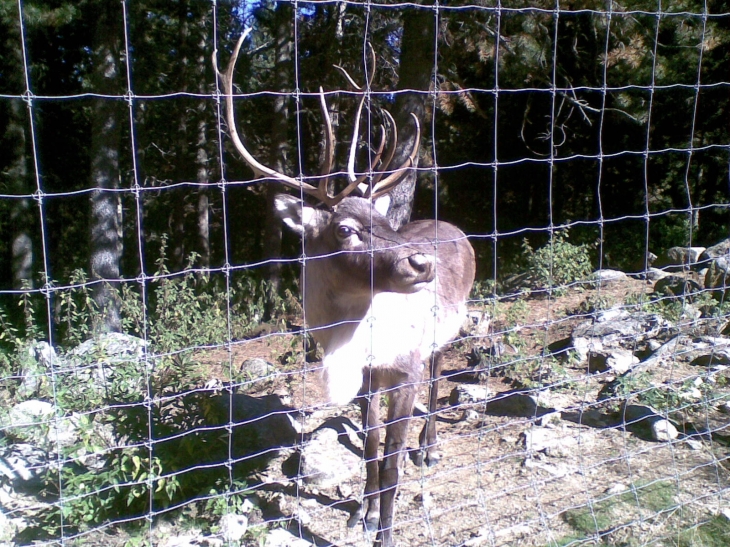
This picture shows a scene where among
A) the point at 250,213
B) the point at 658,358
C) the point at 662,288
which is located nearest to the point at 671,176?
the point at 662,288

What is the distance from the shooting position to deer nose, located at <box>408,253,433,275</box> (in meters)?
2.99

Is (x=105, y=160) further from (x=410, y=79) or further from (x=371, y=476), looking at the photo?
(x=371, y=476)

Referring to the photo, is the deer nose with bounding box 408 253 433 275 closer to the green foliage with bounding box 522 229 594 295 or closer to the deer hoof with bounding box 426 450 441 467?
the deer hoof with bounding box 426 450 441 467

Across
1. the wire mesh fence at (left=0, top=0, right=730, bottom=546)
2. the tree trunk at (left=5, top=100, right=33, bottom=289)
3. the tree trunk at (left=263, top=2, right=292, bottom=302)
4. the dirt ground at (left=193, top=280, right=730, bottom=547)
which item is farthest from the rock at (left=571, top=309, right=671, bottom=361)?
the tree trunk at (left=5, top=100, right=33, bottom=289)

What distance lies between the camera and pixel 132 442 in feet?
10.4

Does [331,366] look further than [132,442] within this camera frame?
Yes

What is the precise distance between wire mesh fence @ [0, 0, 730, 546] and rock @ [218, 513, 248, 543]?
0.02 meters

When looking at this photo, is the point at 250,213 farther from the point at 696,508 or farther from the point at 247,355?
the point at 696,508

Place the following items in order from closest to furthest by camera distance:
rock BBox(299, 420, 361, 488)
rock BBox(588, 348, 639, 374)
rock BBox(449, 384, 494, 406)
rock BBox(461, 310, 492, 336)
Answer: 1. rock BBox(299, 420, 361, 488)
2. rock BBox(449, 384, 494, 406)
3. rock BBox(588, 348, 639, 374)
4. rock BBox(461, 310, 492, 336)

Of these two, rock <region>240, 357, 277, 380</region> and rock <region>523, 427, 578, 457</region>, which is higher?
rock <region>523, 427, 578, 457</region>

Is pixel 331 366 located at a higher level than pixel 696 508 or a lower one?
higher

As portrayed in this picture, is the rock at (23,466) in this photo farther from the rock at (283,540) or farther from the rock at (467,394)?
the rock at (467,394)

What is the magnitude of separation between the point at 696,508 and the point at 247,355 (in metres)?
4.54

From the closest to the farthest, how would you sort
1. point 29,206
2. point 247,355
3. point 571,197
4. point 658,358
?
point 658,358 → point 247,355 → point 29,206 → point 571,197
